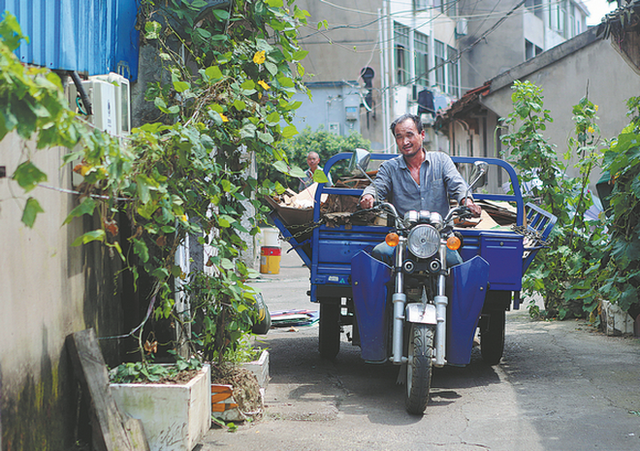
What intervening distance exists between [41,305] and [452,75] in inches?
Answer: 1351

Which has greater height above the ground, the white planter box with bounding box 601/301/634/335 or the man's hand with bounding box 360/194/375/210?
the man's hand with bounding box 360/194/375/210

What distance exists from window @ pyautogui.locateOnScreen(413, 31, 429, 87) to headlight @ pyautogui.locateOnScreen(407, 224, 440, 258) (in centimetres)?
2794

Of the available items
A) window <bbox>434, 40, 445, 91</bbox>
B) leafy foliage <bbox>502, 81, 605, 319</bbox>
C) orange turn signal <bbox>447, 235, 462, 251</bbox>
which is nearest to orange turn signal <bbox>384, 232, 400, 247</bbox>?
orange turn signal <bbox>447, 235, 462, 251</bbox>

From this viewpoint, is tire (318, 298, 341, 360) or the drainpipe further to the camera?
the drainpipe

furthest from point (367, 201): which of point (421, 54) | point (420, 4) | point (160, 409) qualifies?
point (420, 4)

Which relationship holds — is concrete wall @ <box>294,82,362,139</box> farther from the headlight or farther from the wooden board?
the wooden board

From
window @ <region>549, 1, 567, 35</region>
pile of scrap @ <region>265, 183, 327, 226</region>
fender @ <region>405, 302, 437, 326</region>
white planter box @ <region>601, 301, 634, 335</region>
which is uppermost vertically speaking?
window @ <region>549, 1, 567, 35</region>

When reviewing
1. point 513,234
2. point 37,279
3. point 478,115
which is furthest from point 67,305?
point 478,115

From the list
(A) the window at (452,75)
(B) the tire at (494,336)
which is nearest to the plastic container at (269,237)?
(B) the tire at (494,336)

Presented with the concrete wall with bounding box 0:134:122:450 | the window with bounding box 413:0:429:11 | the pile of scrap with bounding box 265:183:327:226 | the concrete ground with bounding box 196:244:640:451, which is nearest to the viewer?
the concrete wall with bounding box 0:134:122:450

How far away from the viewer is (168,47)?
4668 millimetres

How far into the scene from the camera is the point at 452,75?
3578 centimetres

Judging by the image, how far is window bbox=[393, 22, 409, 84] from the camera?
3012 centimetres

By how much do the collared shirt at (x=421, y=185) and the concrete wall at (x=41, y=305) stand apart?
7.97 feet
